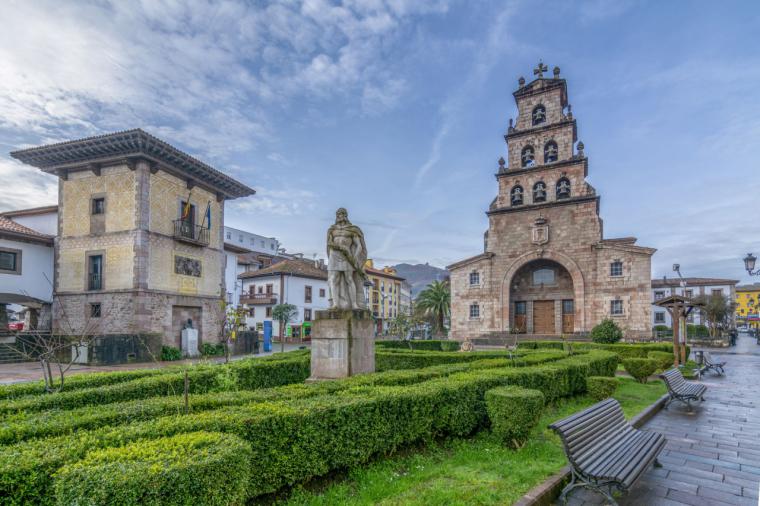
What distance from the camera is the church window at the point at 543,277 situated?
1334 inches

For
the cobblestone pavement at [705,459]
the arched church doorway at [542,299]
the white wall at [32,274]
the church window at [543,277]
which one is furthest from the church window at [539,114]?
the white wall at [32,274]

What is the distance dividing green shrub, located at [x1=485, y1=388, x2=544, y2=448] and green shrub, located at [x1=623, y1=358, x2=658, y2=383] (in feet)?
27.4

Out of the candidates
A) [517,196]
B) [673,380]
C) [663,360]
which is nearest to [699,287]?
[517,196]

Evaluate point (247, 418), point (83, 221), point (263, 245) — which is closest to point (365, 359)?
point (247, 418)

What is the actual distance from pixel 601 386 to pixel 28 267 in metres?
26.9

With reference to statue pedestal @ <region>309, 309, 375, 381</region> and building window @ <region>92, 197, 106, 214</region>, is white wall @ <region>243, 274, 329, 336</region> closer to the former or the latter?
building window @ <region>92, 197, 106, 214</region>

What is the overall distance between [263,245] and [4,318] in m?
51.4

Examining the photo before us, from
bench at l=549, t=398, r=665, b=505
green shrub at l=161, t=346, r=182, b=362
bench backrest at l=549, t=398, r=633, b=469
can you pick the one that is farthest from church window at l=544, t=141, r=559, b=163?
bench at l=549, t=398, r=665, b=505

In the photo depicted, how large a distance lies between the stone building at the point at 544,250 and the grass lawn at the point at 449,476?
26882mm

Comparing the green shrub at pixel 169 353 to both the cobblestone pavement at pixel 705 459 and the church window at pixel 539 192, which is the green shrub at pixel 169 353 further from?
the church window at pixel 539 192

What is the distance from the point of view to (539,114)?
3497cm

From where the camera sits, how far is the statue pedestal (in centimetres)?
909

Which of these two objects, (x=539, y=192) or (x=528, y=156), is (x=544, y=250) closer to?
(x=539, y=192)

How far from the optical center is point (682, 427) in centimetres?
779
